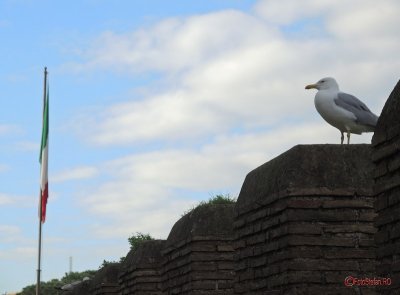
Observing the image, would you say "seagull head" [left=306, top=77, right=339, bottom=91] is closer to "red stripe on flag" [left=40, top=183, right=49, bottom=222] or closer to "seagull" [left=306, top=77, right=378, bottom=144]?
"seagull" [left=306, top=77, right=378, bottom=144]

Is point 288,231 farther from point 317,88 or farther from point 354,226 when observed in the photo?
point 317,88

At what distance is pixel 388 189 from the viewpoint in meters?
6.20

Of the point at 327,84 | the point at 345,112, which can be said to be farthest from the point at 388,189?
the point at 327,84

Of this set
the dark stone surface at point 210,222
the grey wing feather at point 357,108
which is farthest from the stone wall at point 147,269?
the grey wing feather at point 357,108

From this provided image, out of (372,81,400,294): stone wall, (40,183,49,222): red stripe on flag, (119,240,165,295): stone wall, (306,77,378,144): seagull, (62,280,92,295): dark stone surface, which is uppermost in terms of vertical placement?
(40,183,49,222): red stripe on flag

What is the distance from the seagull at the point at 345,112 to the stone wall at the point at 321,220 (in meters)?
0.30

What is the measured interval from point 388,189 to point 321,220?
1.54 meters

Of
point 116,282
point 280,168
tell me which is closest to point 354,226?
point 280,168

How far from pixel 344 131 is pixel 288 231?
50.1 inches

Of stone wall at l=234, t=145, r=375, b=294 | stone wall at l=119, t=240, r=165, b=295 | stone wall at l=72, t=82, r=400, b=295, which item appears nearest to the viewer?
stone wall at l=72, t=82, r=400, b=295

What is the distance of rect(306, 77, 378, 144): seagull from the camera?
8164mm

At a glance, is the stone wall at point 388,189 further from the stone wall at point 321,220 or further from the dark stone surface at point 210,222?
the dark stone surface at point 210,222

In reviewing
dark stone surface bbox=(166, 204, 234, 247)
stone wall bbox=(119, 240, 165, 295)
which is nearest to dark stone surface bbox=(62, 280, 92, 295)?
stone wall bbox=(119, 240, 165, 295)

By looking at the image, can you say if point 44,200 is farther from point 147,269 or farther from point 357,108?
point 357,108
